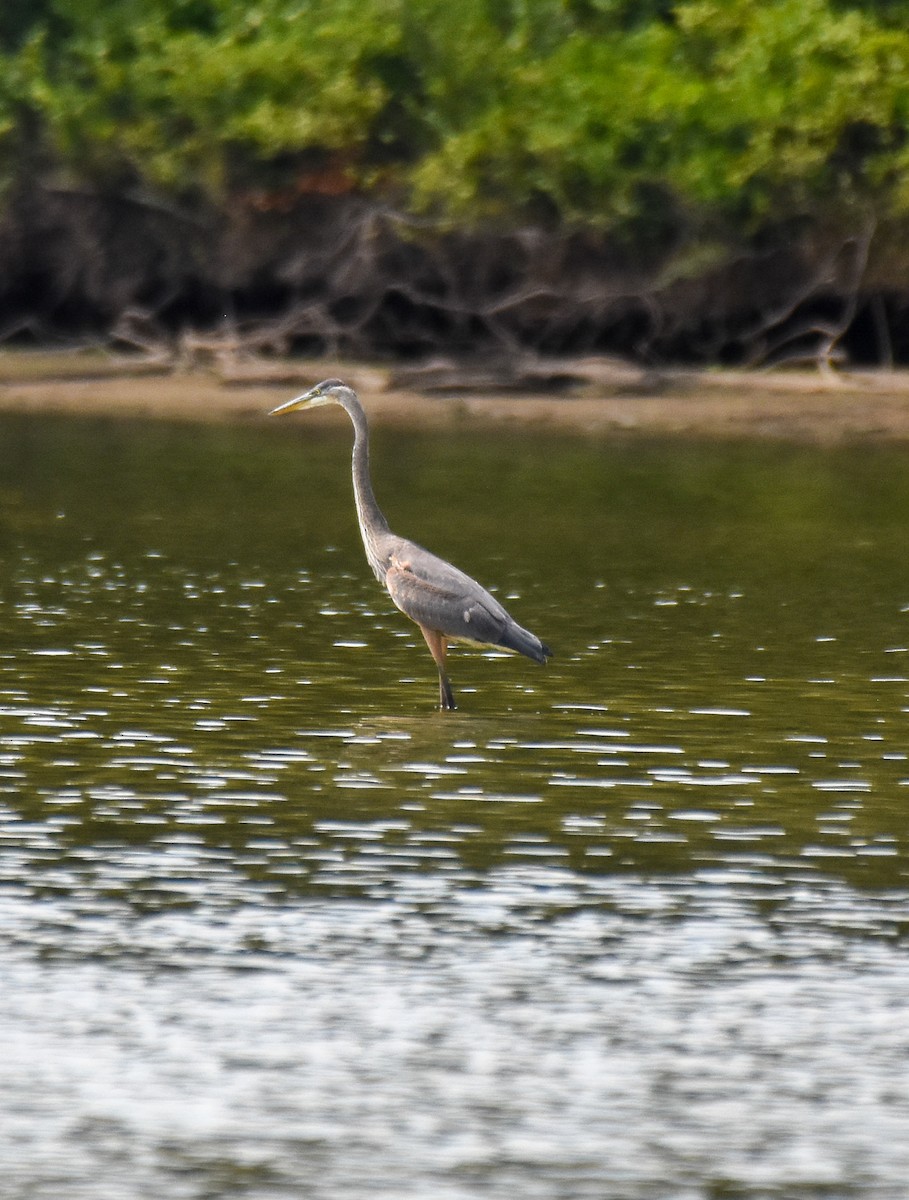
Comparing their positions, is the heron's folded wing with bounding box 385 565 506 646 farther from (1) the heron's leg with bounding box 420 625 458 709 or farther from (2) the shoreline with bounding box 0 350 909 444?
(2) the shoreline with bounding box 0 350 909 444

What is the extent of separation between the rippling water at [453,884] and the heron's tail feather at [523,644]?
0.26 meters

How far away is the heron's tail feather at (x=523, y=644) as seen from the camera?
12.8m

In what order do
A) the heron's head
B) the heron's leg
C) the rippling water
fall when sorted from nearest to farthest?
the rippling water
the heron's leg
the heron's head

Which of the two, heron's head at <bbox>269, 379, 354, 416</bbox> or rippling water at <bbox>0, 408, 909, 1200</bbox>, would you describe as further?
heron's head at <bbox>269, 379, 354, 416</bbox>

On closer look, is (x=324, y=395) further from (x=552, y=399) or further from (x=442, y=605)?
(x=552, y=399)

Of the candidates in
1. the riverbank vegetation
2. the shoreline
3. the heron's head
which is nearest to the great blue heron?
the heron's head

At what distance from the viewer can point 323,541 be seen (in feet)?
63.7

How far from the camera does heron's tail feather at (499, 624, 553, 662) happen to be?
12805 millimetres

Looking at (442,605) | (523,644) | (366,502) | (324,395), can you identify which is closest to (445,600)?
(442,605)

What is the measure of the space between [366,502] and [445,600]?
1.13 m

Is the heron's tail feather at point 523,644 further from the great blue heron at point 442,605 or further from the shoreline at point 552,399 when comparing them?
the shoreline at point 552,399

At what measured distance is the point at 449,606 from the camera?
12945 mm

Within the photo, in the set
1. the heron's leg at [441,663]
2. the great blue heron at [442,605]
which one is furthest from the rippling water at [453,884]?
the great blue heron at [442,605]

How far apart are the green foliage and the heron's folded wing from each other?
19057mm
